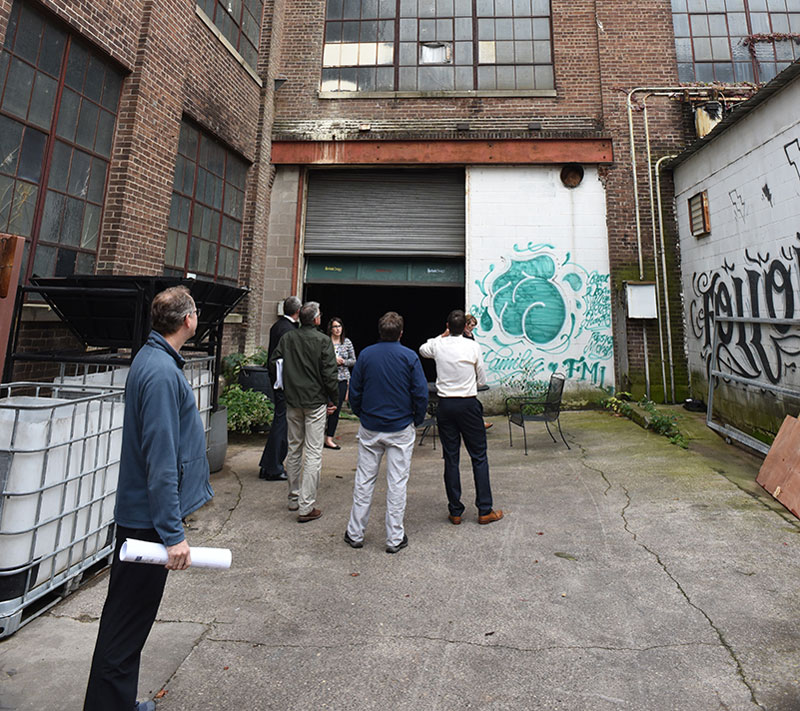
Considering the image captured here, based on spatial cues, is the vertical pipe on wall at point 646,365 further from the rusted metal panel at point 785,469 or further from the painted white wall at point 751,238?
the rusted metal panel at point 785,469

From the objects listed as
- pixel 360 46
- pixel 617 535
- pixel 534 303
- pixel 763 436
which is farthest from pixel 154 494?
pixel 360 46

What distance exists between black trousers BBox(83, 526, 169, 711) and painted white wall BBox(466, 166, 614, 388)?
8552 millimetres

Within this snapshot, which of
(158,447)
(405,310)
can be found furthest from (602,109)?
(158,447)

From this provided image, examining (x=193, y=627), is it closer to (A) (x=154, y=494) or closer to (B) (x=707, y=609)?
(A) (x=154, y=494)

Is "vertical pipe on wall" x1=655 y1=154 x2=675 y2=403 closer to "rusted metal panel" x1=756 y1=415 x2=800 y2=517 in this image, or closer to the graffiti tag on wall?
the graffiti tag on wall

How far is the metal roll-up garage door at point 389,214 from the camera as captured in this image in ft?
34.6

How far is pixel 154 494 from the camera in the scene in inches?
74.3

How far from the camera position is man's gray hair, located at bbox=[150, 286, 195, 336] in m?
2.07

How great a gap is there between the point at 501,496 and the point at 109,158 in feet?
23.1

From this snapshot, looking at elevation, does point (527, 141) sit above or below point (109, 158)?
above

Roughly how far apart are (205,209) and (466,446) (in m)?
7.18

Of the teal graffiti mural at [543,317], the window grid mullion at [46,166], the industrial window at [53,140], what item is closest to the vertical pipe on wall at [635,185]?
the teal graffiti mural at [543,317]

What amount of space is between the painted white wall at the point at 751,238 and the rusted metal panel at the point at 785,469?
1.69 m

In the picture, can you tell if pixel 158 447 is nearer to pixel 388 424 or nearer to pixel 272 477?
pixel 388 424
